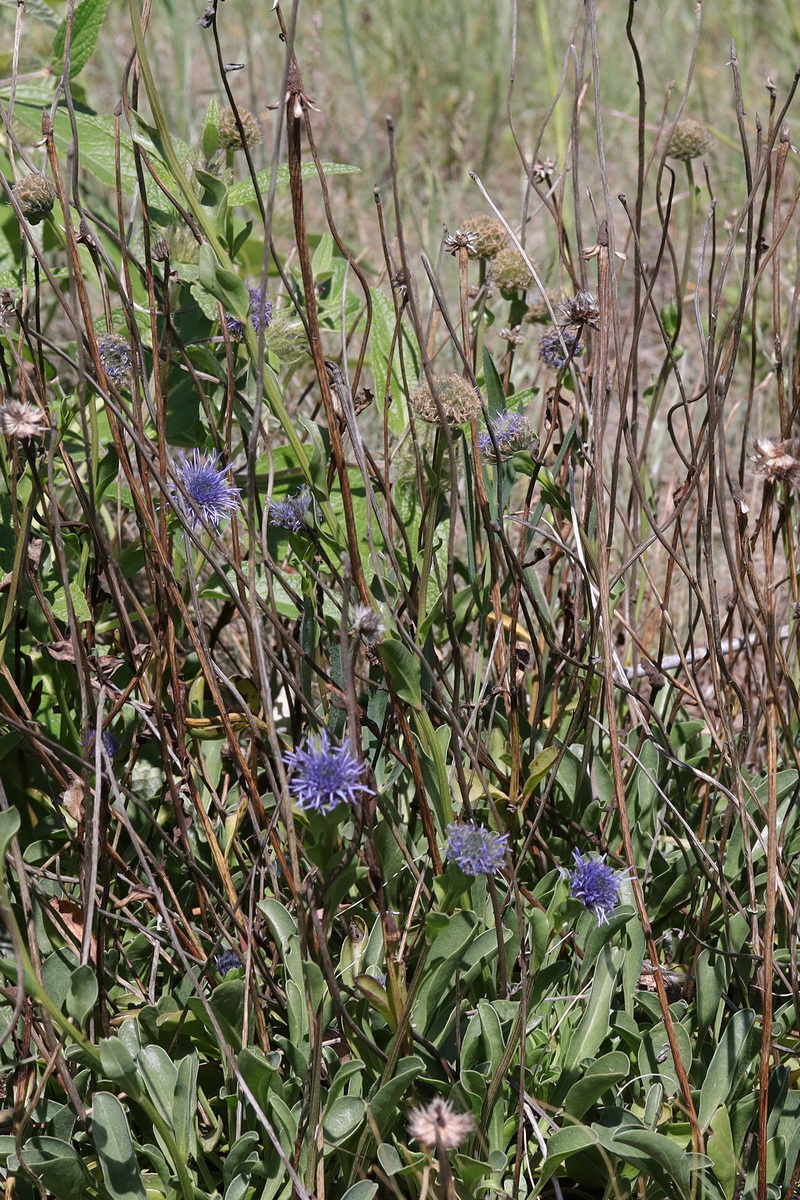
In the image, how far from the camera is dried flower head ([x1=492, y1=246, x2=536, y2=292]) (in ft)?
4.57

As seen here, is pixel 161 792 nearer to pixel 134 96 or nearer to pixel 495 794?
pixel 495 794

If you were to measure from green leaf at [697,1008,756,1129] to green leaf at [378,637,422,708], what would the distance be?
0.49 metres

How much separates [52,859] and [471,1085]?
550 millimetres

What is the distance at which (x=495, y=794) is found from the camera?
131cm

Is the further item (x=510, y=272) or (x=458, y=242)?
(x=510, y=272)

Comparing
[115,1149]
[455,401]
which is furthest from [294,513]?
[115,1149]

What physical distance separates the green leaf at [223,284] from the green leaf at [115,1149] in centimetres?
72

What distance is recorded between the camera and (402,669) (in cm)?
95

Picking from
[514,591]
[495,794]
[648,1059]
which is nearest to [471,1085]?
[648,1059]

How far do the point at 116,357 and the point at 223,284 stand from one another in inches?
11.5

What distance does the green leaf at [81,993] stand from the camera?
917 millimetres

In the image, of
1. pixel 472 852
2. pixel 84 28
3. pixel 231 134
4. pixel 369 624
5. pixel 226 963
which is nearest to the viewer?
pixel 369 624

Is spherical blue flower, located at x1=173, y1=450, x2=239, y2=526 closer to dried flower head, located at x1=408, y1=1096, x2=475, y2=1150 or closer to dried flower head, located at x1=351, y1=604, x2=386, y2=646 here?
dried flower head, located at x1=351, y1=604, x2=386, y2=646

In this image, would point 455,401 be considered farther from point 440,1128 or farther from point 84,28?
point 84,28
